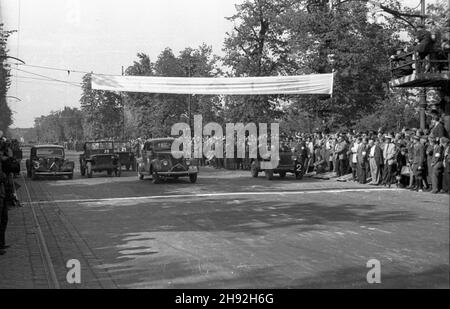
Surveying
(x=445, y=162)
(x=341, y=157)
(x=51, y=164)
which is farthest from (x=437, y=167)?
(x=51, y=164)

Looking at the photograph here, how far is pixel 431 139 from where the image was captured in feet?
Answer: 56.2

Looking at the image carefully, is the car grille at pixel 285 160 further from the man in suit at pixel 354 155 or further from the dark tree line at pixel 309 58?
the dark tree line at pixel 309 58

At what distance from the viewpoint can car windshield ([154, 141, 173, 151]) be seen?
23.0m

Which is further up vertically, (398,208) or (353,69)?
(353,69)

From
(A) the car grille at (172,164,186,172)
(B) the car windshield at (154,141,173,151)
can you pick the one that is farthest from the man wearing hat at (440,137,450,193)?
(B) the car windshield at (154,141,173,151)

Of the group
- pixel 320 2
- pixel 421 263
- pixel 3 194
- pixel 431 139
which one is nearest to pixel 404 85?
pixel 431 139

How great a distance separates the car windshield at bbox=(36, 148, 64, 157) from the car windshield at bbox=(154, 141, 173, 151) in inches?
262

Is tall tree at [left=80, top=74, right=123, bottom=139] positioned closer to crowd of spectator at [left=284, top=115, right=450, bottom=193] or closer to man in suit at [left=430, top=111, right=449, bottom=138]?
crowd of spectator at [left=284, top=115, right=450, bottom=193]

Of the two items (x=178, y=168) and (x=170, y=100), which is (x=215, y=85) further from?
(x=170, y=100)

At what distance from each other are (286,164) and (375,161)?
185 inches

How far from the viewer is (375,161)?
65.3ft

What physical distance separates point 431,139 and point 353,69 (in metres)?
15.2

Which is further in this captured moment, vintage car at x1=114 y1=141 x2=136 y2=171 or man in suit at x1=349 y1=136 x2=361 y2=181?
vintage car at x1=114 y1=141 x2=136 y2=171
